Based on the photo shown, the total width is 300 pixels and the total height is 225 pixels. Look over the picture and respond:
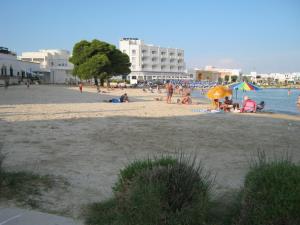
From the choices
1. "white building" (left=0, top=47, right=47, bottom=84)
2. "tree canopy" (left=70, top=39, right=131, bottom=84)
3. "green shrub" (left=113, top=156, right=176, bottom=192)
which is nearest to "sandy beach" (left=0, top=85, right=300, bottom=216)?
"green shrub" (left=113, top=156, right=176, bottom=192)

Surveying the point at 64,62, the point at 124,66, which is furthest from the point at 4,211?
the point at 64,62

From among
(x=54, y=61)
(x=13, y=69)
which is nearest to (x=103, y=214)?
(x=13, y=69)

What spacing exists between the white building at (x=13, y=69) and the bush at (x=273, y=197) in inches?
2149

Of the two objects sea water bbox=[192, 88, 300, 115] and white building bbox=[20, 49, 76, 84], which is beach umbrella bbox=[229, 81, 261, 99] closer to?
sea water bbox=[192, 88, 300, 115]

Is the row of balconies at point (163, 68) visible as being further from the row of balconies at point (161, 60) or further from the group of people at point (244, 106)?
the group of people at point (244, 106)

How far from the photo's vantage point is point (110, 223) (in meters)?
3.48

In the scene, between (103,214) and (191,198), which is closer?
(191,198)

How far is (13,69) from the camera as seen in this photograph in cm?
6762

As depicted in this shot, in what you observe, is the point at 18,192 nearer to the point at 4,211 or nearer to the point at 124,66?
the point at 4,211

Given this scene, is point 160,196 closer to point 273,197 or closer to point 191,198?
point 191,198

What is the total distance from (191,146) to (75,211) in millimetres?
4879

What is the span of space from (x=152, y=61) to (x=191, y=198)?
125 meters

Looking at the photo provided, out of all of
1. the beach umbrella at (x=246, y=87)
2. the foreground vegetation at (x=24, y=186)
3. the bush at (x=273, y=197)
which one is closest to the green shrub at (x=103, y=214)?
the foreground vegetation at (x=24, y=186)

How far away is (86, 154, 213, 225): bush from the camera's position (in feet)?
10.3
